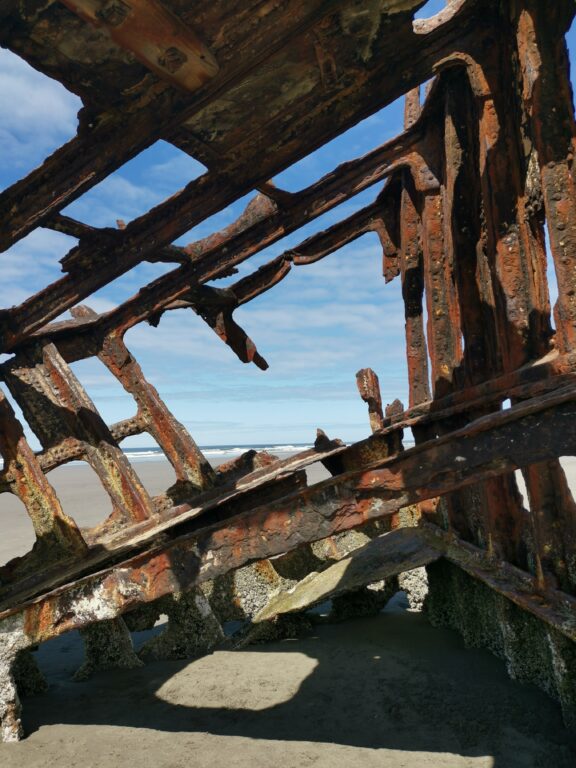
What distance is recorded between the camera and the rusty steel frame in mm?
2586

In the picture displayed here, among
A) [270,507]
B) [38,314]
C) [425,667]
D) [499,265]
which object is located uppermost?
[38,314]

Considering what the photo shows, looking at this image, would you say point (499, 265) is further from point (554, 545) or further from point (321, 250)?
point (321, 250)

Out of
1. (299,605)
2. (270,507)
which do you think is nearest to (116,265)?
(270,507)

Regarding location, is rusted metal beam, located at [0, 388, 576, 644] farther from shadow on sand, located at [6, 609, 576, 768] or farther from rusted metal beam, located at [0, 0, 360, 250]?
rusted metal beam, located at [0, 0, 360, 250]

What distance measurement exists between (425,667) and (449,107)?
14.4 feet

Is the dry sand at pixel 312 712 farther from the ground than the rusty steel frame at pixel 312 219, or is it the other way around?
the rusty steel frame at pixel 312 219

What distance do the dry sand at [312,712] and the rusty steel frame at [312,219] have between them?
711 millimetres

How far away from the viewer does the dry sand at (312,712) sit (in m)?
3.38

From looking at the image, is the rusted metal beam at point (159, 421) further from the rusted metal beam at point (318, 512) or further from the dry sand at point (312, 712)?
the rusted metal beam at point (318, 512)

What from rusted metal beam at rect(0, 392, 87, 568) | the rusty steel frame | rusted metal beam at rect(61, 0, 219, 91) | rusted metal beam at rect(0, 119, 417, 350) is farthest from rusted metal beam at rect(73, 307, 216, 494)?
rusted metal beam at rect(61, 0, 219, 91)

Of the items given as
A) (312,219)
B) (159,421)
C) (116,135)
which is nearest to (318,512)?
(116,135)

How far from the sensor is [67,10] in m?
2.37

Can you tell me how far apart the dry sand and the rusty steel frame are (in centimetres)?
71

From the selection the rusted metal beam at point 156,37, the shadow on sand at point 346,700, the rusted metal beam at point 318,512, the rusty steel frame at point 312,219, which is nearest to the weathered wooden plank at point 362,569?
the rusty steel frame at point 312,219
